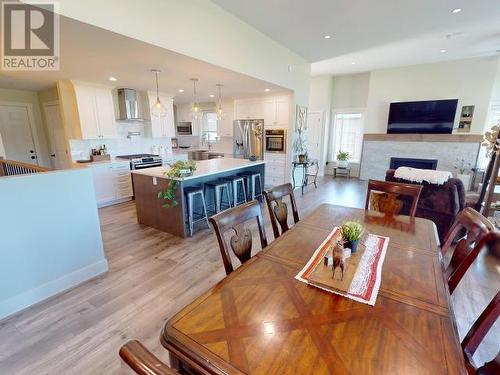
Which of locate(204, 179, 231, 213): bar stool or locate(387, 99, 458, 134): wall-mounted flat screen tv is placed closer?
locate(204, 179, 231, 213): bar stool

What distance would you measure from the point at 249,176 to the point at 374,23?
3.18 m

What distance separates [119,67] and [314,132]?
240 inches

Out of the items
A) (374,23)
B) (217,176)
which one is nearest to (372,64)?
(374,23)

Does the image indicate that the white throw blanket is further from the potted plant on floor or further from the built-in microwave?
the built-in microwave

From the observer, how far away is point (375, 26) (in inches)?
148

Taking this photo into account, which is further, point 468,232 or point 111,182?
point 111,182

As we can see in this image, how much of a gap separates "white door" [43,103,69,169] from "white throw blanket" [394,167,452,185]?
267 inches

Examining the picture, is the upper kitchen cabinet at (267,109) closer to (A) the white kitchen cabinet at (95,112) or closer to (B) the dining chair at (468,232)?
(A) the white kitchen cabinet at (95,112)

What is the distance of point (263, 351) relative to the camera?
0.79 meters

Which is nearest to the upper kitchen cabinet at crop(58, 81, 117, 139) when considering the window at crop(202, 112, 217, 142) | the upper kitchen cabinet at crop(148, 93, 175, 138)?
the upper kitchen cabinet at crop(148, 93, 175, 138)

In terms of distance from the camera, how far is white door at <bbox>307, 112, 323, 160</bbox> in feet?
25.9

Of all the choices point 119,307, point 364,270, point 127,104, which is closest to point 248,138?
point 127,104

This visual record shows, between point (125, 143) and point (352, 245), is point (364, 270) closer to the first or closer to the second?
point (352, 245)

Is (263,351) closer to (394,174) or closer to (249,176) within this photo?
(394,174)
